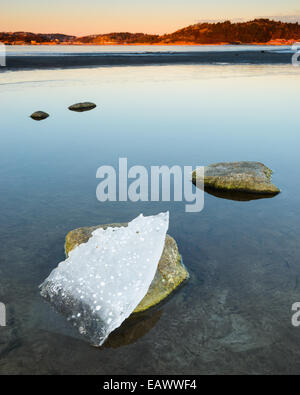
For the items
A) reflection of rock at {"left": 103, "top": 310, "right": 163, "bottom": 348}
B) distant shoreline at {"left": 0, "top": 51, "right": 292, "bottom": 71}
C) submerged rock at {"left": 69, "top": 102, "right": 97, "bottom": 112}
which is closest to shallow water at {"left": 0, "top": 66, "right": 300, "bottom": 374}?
reflection of rock at {"left": 103, "top": 310, "right": 163, "bottom": 348}

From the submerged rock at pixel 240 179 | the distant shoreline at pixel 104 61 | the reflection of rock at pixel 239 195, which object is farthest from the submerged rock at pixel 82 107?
the distant shoreline at pixel 104 61

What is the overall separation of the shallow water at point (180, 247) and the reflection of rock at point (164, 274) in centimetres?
15

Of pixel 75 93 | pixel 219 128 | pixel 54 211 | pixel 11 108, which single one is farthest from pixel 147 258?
pixel 75 93

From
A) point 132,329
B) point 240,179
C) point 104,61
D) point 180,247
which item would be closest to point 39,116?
point 240,179

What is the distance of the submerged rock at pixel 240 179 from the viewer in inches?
345

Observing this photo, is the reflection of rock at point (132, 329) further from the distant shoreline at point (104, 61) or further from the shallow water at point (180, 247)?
the distant shoreline at point (104, 61)

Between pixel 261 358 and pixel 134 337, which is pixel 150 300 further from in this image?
pixel 261 358

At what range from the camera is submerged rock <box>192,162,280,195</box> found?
28.7 feet

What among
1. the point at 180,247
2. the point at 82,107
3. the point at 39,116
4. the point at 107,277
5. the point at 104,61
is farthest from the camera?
the point at 104,61

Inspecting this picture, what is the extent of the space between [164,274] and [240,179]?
4364 mm

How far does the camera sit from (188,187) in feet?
30.4

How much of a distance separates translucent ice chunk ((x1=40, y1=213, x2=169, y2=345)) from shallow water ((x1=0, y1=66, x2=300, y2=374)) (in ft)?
0.68

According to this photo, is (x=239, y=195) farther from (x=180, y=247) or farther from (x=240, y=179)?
(x=180, y=247)

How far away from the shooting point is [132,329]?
457 centimetres
